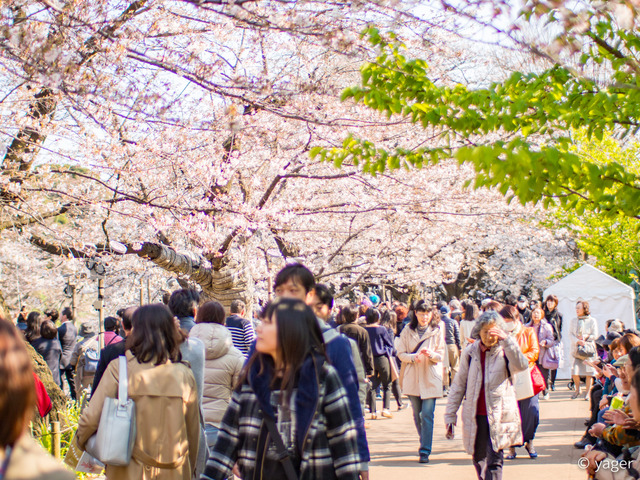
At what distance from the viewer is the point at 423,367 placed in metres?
8.23

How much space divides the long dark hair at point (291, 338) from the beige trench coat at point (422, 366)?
5.25 m

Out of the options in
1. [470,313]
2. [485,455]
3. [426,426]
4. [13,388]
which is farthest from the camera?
[470,313]

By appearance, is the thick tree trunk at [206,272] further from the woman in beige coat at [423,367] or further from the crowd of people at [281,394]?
the woman in beige coat at [423,367]

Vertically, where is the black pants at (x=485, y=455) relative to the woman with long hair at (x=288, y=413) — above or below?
below

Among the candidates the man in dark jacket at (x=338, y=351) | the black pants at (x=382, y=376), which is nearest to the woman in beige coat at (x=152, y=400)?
the man in dark jacket at (x=338, y=351)

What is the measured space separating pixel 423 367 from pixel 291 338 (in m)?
5.57

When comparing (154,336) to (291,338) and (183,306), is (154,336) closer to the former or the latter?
(291,338)

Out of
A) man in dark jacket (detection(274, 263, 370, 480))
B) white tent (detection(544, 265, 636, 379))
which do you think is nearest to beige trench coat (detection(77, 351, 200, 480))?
man in dark jacket (detection(274, 263, 370, 480))

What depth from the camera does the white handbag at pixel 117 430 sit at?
3797 mm

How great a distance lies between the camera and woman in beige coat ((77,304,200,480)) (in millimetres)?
3934

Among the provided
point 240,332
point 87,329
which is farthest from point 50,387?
point 87,329

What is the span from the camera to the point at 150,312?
407 cm

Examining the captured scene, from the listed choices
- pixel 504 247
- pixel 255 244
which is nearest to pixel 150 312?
pixel 255 244

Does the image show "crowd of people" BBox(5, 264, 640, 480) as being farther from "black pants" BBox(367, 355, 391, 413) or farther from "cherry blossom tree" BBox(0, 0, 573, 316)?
"black pants" BBox(367, 355, 391, 413)
